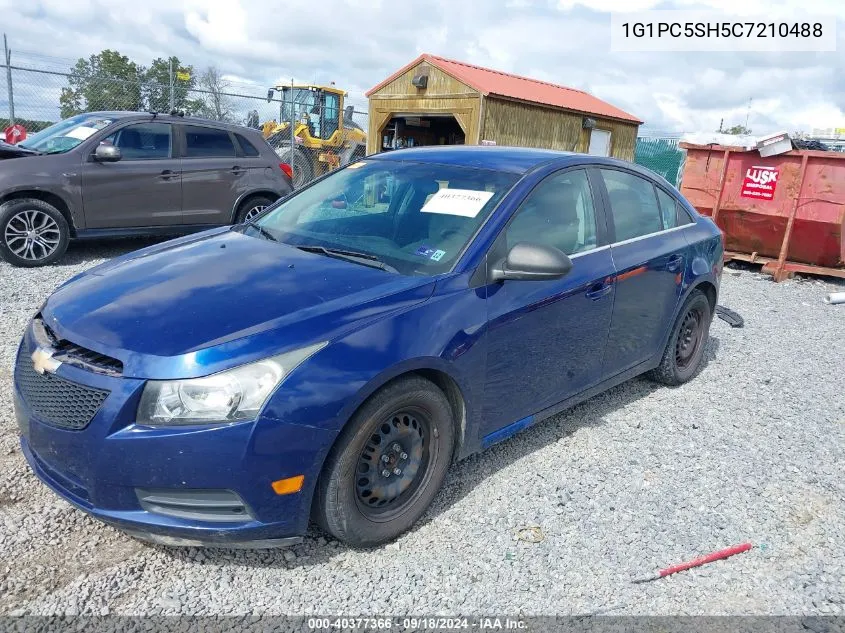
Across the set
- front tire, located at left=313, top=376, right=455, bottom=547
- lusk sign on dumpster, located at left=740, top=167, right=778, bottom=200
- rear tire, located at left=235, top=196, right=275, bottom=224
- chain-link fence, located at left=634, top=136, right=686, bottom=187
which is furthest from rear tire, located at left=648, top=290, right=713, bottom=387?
chain-link fence, located at left=634, top=136, right=686, bottom=187

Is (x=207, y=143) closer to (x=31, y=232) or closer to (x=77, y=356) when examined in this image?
(x=31, y=232)

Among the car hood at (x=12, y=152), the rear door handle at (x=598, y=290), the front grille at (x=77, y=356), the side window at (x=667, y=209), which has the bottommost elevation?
the front grille at (x=77, y=356)

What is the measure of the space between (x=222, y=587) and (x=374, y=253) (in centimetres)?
159

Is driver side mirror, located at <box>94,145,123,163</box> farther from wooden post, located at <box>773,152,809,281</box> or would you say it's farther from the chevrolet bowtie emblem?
wooden post, located at <box>773,152,809,281</box>

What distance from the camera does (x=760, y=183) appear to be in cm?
978

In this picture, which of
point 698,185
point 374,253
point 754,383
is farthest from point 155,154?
point 698,185

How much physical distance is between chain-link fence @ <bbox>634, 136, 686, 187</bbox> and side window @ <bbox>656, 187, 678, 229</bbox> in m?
17.5

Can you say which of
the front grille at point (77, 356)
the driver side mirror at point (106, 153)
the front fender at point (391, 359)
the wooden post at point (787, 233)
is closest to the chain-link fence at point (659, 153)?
the wooden post at point (787, 233)

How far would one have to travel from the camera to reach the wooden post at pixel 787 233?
9273 mm

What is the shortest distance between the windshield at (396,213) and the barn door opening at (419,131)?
13798mm

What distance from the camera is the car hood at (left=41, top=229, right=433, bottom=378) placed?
2.37 metres

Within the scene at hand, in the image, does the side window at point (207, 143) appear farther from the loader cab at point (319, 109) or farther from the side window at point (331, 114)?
the side window at point (331, 114)

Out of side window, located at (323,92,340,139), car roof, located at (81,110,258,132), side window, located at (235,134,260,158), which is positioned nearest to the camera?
car roof, located at (81,110,258,132)

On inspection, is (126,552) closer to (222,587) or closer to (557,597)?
(222,587)
